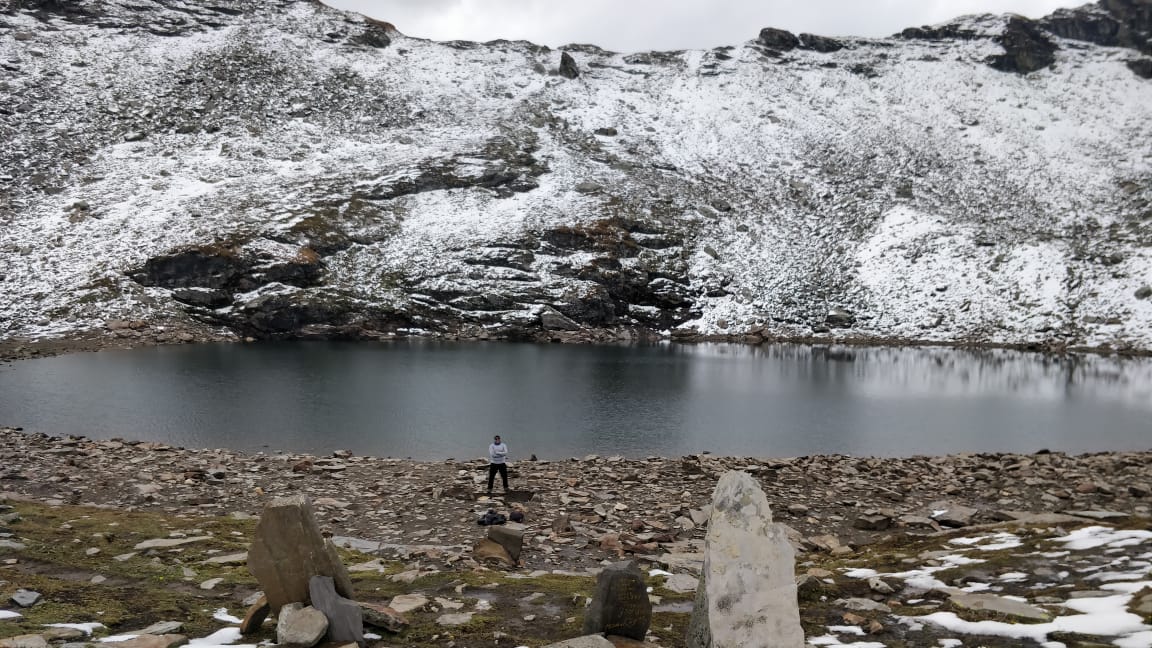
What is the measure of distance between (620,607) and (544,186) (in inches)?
3896

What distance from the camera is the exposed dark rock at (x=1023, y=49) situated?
457ft

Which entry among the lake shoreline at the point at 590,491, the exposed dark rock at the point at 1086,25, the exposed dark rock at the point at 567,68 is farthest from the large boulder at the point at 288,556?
the exposed dark rock at the point at 1086,25

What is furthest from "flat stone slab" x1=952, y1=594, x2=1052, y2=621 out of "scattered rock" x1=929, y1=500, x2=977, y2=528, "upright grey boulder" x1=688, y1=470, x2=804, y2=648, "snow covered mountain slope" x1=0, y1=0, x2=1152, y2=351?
"snow covered mountain slope" x1=0, y1=0, x2=1152, y2=351

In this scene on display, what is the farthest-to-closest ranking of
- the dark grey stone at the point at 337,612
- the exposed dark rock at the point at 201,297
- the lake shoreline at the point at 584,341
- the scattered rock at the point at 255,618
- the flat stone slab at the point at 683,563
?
the exposed dark rock at the point at 201,297, the lake shoreline at the point at 584,341, the flat stone slab at the point at 683,563, the scattered rock at the point at 255,618, the dark grey stone at the point at 337,612

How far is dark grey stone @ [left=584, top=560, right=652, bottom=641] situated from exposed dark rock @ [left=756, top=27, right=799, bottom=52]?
161m

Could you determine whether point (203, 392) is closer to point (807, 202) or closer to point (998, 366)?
point (998, 366)

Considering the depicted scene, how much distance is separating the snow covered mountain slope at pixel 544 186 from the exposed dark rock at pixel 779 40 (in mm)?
9560

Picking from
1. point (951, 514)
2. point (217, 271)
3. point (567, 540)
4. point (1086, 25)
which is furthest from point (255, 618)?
point (1086, 25)

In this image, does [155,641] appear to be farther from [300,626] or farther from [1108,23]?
[1108,23]

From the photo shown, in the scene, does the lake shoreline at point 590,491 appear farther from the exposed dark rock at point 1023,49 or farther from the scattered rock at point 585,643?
the exposed dark rock at point 1023,49

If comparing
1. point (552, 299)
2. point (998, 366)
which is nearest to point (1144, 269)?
point (998, 366)

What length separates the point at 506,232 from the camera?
3716 inches

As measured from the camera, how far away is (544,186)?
104 metres

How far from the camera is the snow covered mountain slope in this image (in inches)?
3206
